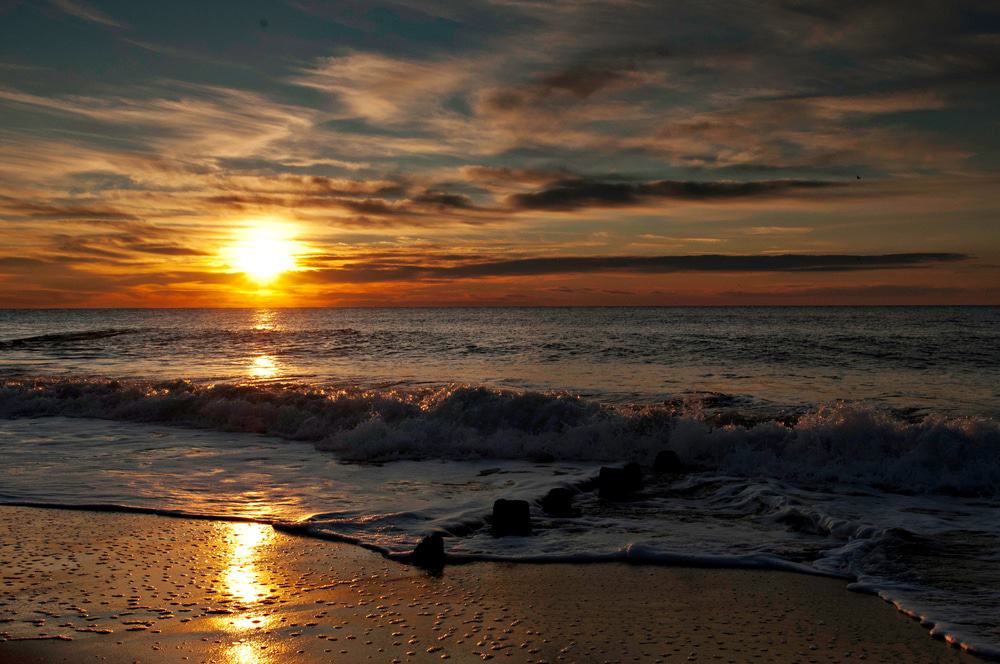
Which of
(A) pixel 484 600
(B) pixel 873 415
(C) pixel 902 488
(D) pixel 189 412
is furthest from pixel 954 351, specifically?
(A) pixel 484 600

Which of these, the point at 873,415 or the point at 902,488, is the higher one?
the point at 873,415

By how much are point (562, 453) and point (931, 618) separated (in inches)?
338

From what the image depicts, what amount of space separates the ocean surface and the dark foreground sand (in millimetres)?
532

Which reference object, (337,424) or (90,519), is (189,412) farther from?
(90,519)

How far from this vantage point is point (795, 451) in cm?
1249

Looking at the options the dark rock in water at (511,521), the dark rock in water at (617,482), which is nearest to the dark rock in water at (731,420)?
the dark rock in water at (617,482)

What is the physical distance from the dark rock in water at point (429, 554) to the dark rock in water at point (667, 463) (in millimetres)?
5856

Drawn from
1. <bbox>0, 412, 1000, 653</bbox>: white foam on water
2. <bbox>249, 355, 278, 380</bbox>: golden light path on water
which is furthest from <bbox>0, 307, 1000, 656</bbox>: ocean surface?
<bbox>249, 355, 278, 380</bbox>: golden light path on water

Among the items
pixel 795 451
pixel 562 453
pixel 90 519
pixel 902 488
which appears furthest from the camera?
Answer: pixel 562 453

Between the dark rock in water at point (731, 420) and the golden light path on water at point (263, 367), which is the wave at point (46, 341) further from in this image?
the dark rock in water at point (731, 420)

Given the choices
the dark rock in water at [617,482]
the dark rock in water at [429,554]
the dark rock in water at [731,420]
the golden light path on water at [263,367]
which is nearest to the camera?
the dark rock in water at [429,554]

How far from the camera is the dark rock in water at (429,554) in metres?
6.94

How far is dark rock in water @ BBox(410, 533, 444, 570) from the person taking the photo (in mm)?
6938

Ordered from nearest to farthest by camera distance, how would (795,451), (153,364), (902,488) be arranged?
(902,488), (795,451), (153,364)
